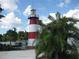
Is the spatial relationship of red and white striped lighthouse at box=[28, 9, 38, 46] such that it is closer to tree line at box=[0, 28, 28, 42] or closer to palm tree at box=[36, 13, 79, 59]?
tree line at box=[0, 28, 28, 42]

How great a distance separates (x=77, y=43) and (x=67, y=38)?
0.71m

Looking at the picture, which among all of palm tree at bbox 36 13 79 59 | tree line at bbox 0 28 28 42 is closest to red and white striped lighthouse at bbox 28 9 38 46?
tree line at bbox 0 28 28 42

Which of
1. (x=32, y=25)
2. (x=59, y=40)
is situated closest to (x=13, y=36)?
(x=32, y=25)

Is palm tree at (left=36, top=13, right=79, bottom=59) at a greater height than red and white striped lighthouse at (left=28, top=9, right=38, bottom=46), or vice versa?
red and white striped lighthouse at (left=28, top=9, right=38, bottom=46)

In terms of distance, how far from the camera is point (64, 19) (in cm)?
1708

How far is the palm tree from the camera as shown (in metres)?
16.6

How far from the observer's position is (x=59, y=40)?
1641 cm

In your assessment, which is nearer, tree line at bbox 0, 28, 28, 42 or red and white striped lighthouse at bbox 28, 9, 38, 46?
red and white striped lighthouse at bbox 28, 9, 38, 46

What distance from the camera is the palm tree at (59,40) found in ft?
54.5

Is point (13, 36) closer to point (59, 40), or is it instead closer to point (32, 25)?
point (32, 25)

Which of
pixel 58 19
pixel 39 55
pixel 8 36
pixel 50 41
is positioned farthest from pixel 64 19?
pixel 8 36

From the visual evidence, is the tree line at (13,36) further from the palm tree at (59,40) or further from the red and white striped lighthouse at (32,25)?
the palm tree at (59,40)

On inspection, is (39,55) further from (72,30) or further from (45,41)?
(72,30)

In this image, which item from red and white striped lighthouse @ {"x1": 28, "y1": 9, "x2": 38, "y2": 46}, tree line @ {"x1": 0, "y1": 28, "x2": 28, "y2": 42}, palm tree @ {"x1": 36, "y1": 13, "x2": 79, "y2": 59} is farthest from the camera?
tree line @ {"x1": 0, "y1": 28, "x2": 28, "y2": 42}
